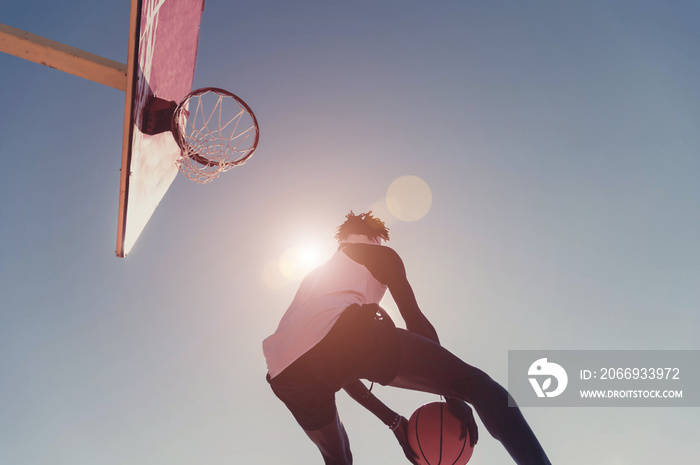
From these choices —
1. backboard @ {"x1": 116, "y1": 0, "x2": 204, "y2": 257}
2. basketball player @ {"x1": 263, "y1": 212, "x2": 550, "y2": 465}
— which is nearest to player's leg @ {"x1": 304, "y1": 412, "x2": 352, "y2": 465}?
basketball player @ {"x1": 263, "y1": 212, "x2": 550, "y2": 465}

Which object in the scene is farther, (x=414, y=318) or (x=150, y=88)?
(x=150, y=88)

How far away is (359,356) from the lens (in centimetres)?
204

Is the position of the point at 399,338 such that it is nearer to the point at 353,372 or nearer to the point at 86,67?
the point at 353,372

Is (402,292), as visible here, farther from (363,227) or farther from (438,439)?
(438,439)

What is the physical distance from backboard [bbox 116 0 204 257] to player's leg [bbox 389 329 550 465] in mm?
2752

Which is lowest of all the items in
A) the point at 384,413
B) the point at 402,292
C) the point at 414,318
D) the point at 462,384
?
the point at 384,413

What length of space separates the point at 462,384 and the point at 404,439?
1.30 meters

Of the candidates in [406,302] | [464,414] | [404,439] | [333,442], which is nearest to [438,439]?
[404,439]

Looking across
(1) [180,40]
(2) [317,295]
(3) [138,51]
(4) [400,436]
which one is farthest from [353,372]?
(1) [180,40]

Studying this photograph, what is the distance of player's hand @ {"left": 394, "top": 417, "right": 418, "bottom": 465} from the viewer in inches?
113

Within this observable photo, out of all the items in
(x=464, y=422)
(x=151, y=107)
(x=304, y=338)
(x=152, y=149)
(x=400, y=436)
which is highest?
(x=151, y=107)

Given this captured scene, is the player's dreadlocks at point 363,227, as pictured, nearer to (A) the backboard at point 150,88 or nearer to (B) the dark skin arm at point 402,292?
(B) the dark skin arm at point 402,292

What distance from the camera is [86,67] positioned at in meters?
3.41

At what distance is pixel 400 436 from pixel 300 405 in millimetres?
1172
